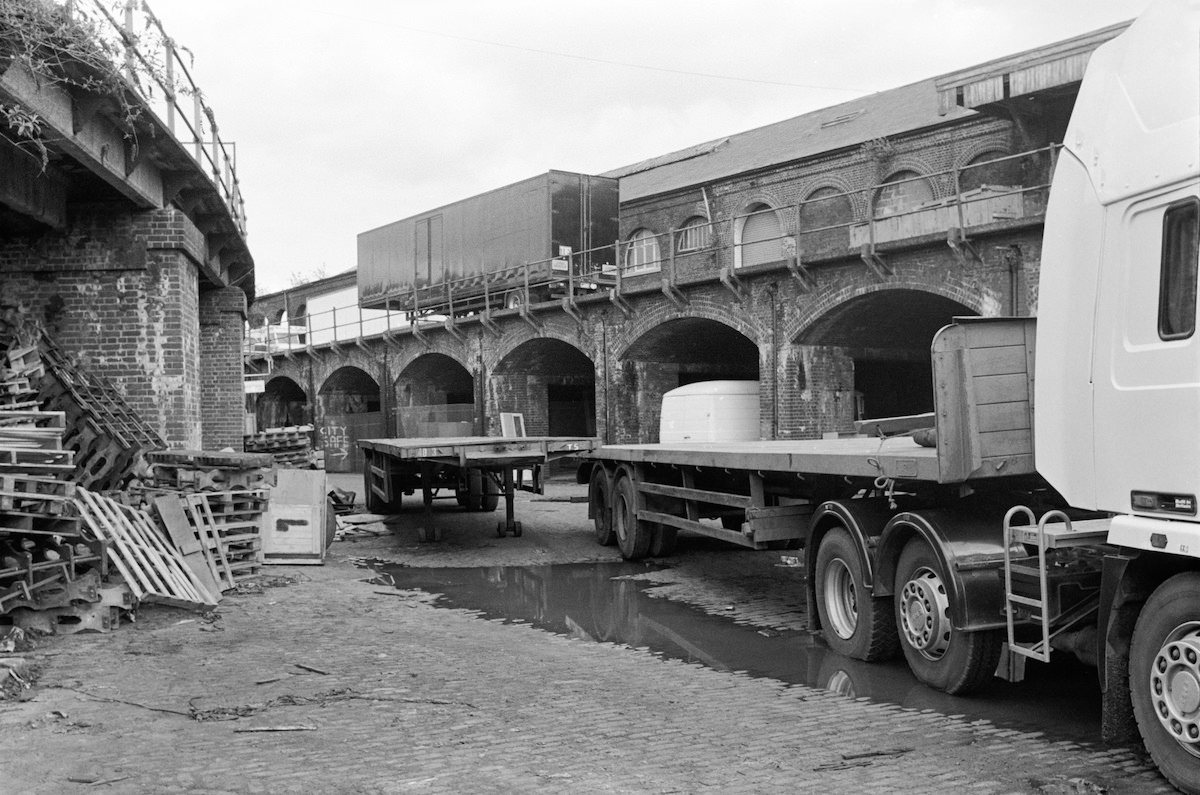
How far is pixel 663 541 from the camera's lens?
1142 centimetres

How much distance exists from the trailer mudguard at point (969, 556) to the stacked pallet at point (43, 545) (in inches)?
218

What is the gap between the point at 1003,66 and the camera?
1733 cm

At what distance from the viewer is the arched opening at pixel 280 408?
148 ft

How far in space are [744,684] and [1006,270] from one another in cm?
1089

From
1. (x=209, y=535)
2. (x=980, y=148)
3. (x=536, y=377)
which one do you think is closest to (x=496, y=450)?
(x=209, y=535)

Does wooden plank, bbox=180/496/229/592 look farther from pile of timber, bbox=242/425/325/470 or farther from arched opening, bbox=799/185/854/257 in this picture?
arched opening, bbox=799/185/854/257

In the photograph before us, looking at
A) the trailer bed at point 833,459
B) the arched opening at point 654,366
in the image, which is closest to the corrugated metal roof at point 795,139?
the arched opening at point 654,366

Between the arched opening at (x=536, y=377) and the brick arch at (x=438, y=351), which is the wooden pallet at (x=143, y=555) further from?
the brick arch at (x=438, y=351)

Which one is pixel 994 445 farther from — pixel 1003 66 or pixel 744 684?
pixel 1003 66

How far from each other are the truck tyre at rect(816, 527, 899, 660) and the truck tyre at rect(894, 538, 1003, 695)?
0.62 ft

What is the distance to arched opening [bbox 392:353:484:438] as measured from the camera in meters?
29.5

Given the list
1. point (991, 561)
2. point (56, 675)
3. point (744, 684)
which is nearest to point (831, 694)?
point (744, 684)

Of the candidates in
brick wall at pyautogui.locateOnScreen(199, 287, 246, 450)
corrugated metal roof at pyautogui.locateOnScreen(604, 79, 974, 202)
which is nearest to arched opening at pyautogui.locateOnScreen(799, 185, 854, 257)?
corrugated metal roof at pyautogui.locateOnScreen(604, 79, 974, 202)

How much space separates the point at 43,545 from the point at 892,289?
1325 centimetres
